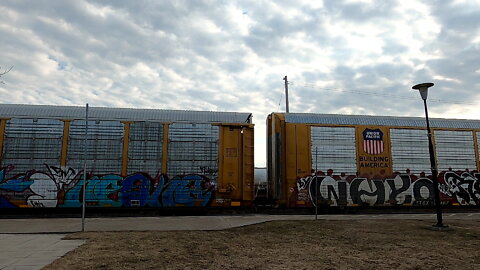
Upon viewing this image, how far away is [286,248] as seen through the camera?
736 centimetres

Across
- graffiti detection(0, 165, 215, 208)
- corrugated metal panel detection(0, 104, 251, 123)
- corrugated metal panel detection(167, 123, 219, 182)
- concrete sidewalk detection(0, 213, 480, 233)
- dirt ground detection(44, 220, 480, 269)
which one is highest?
corrugated metal panel detection(0, 104, 251, 123)

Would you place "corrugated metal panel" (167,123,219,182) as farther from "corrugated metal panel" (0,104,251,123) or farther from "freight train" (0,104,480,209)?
"corrugated metal panel" (0,104,251,123)

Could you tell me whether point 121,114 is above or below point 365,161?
above

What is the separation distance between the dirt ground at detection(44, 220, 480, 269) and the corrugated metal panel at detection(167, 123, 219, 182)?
3.89 metres

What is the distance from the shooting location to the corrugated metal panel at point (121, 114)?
43.1 feet

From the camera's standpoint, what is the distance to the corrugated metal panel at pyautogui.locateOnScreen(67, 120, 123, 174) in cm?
1278

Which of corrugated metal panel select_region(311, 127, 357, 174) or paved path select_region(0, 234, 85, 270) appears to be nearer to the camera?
paved path select_region(0, 234, 85, 270)

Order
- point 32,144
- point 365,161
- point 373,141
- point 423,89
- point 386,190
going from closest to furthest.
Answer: point 423,89, point 32,144, point 386,190, point 365,161, point 373,141

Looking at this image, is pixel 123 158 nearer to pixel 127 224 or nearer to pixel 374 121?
pixel 127 224

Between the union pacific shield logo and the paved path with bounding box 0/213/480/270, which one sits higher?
the union pacific shield logo

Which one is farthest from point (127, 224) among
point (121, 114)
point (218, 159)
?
point (121, 114)

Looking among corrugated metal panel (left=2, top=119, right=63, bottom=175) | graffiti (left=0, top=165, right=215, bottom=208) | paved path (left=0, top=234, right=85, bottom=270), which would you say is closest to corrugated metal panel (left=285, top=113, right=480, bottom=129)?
graffiti (left=0, top=165, right=215, bottom=208)

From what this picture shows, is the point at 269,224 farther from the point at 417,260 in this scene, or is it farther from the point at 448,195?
the point at 448,195

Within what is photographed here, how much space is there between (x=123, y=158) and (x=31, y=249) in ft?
20.2
